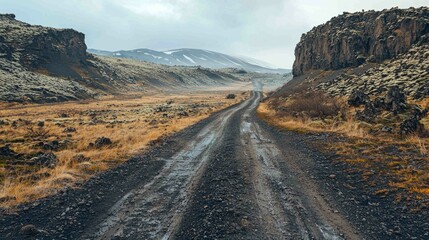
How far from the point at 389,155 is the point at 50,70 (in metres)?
97.6

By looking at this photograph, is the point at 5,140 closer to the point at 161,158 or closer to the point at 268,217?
the point at 161,158

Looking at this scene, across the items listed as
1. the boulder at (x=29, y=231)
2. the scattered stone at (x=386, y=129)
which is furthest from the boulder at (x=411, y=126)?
the boulder at (x=29, y=231)

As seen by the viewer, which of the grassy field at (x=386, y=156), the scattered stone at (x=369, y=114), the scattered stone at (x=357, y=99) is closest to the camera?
the grassy field at (x=386, y=156)

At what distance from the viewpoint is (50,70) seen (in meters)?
88.3

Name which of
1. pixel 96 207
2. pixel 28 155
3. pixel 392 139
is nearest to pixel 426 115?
pixel 392 139

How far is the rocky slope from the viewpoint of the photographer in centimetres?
6600

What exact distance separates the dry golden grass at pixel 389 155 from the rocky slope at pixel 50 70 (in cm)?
6273

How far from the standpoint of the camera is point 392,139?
598 inches

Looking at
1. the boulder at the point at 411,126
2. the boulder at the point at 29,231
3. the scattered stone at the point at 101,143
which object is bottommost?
the scattered stone at the point at 101,143

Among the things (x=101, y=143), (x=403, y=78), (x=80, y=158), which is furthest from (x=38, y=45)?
(x=403, y=78)

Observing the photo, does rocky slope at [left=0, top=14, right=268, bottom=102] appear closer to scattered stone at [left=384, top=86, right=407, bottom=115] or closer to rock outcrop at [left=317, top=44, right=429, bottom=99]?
rock outcrop at [left=317, top=44, right=429, bottom=99]

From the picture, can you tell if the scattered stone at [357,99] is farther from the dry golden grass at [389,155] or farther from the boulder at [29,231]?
the boulder at [29,231]

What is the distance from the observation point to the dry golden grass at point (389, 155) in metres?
9.38

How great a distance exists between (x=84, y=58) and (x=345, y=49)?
96304mm
